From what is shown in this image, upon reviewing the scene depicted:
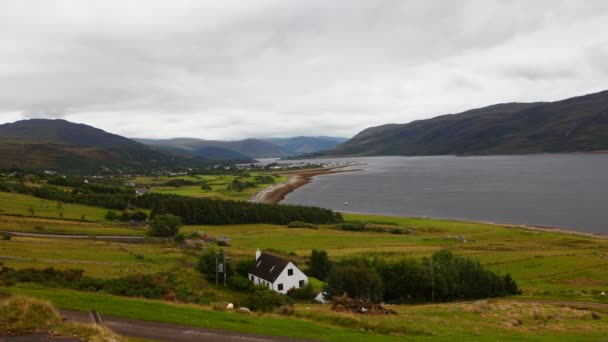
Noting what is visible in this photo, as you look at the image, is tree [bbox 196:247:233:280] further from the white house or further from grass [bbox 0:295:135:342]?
grass [bbox 0:295:135:342]

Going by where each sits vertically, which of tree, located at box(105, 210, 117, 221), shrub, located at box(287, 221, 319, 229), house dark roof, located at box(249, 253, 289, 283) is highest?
house dark roof, located at box(249, 253, 289, 283)

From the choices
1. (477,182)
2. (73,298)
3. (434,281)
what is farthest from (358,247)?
(477,182)

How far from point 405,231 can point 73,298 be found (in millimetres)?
77720

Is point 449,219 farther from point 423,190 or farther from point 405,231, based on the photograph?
point 423,190

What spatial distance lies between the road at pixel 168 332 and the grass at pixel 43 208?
77.9 metres

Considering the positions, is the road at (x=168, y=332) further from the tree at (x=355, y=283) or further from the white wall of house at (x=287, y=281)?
the white wall of house at (x=287, y=281)

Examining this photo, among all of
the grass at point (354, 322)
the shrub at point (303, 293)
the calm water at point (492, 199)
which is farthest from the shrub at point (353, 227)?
the grass at point (354, 322)

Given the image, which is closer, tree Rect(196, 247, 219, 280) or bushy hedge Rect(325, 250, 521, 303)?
bushy hedge Rect(325, 250, 521, 303)

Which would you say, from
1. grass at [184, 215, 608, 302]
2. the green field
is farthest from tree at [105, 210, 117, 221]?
grass at [184, 215, 608, 302]

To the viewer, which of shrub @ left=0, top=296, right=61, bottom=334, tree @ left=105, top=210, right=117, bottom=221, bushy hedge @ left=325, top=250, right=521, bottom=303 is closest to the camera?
shrub @ left=0, top=296, right=61, bottom=334

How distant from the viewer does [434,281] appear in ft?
138

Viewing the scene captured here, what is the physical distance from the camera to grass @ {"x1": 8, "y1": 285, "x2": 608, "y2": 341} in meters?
18.9

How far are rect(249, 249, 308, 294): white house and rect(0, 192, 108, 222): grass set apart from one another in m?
59.5

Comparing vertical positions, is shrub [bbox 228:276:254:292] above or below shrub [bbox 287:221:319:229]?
above
